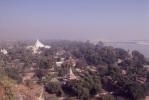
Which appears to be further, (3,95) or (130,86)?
(130,86)

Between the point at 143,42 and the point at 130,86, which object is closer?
the point at 130,86

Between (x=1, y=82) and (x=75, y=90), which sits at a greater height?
(x=1, y=82)

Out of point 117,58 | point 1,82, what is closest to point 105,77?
point 1,82

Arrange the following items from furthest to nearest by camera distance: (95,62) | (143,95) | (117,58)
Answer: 1. (117,58)
2. (95,62)
3. (143,95)

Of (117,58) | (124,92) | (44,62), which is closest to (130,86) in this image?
(124,92)

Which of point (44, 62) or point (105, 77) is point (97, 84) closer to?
point (105, 77)

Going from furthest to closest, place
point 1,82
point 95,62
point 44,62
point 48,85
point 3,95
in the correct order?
point 95,62 < point 44,62 < point 48,85 < point 1,82 < point 3,95

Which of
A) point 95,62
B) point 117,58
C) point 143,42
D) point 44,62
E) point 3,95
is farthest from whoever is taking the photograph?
point 143,42

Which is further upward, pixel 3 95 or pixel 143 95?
pixel 3 95

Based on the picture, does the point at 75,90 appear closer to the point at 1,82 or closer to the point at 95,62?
the point at 1,82
